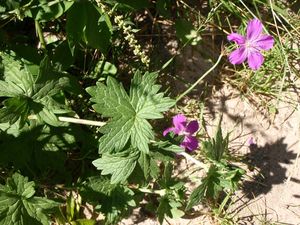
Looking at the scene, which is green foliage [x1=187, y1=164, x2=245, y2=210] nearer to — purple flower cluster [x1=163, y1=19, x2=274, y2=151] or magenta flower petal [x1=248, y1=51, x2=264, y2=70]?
purple flower cluster [x1=163, y1=19, x2=274, y2=151]

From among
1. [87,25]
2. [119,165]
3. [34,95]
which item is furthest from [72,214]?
[87,25]

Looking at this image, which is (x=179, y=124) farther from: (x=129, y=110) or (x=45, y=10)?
(x=45, y=10)

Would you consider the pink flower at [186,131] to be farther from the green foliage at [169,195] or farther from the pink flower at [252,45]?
the pink flower at [252,45]

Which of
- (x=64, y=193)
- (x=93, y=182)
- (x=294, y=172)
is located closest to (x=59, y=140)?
(x=93, y=182)

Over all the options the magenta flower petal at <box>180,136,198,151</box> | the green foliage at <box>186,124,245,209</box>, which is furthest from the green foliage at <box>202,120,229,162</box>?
the magenta flower petal at <box>180,136,198,151</box>

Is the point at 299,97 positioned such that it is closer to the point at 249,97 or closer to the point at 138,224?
the point at 249,97

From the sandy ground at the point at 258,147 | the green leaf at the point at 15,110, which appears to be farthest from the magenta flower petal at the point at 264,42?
the green leaf at the point at 15,110
